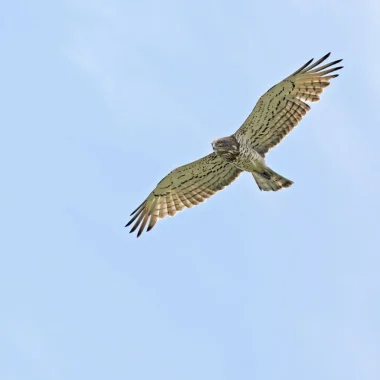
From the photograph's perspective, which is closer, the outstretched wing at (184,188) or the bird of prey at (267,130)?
the bird of prey at (267,130)

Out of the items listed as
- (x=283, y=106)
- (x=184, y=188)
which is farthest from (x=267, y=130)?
(x=184, y=188)

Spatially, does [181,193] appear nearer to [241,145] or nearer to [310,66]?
[241,145]

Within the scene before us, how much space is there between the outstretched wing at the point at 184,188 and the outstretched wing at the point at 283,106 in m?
0.93

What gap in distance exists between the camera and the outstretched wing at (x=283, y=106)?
Answer: 23.9 meters

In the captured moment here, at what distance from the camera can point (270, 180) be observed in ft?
79.4

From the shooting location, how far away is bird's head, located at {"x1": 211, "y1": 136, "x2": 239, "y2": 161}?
78.8 feet

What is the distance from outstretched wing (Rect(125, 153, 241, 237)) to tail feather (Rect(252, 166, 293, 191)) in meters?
0.80

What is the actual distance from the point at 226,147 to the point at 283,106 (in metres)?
1.32

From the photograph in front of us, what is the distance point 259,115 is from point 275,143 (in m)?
0.69

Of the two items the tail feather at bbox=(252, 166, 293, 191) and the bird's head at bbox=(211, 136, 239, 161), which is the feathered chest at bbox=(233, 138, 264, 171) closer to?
the bird's head at bbox=(211, 136, 239, 161)

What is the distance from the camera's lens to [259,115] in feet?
78.7

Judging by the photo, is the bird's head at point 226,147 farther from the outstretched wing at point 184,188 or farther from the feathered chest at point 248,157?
the outstretched wing at point 184,188

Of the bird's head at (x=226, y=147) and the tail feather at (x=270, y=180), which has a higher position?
the bird's head at (x=226, y=147)

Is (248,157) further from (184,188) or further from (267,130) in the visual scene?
(184,188)
